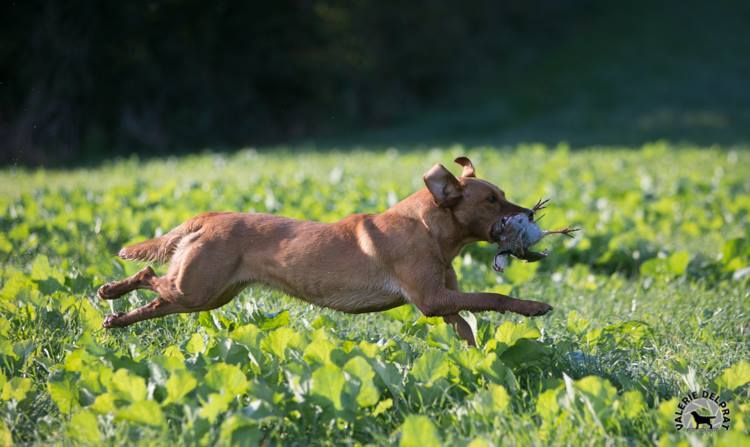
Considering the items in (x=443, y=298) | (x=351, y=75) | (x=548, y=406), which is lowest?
(x=351, y=75)

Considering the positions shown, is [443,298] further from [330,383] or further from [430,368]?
[330,383]

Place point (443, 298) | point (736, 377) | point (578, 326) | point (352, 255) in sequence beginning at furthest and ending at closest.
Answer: point (578, 326) → point (352, 255) → point (443, 298) → point (736, 377)

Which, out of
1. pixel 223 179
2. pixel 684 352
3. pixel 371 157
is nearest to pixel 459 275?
pixel 684 352

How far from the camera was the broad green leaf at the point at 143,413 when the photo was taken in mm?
3406

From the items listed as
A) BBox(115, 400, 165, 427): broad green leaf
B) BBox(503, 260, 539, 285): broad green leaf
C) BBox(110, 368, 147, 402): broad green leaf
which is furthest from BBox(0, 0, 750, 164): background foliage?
BBox(115, 400, 165, 427): broad green leaf

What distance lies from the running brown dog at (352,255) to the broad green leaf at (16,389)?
1.00 metres

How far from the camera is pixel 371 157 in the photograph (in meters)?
16.3

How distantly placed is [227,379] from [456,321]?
1.45 meters

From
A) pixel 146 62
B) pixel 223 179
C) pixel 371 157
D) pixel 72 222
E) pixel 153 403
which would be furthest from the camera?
pixel 146 62

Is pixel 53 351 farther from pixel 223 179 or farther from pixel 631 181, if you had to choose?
pixel 631 181

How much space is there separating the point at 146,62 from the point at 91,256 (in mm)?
12413

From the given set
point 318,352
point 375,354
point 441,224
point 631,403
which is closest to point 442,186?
point 441,224

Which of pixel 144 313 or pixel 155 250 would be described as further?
pixel 155 250

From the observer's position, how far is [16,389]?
3.83 meters
